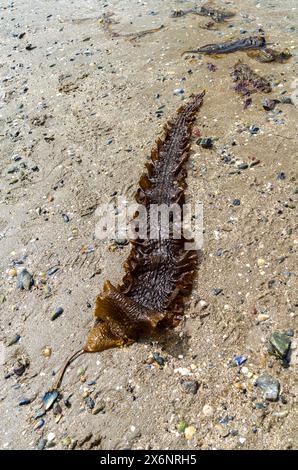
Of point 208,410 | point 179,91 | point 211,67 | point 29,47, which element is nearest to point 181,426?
point 208,410

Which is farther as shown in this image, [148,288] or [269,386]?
[148,288]

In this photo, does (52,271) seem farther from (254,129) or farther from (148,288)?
(254,129)

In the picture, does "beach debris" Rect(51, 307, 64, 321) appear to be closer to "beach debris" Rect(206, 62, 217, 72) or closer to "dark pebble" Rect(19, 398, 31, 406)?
"dark pebble" Rect(19, 398, 31, 406)

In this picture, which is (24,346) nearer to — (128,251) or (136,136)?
(128,251)

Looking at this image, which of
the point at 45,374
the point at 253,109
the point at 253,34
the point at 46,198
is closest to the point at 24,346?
the point at 45,374

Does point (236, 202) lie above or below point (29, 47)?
below

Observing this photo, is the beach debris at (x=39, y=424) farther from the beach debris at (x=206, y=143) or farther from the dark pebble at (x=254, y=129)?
the dark pebble at (x=254, y=129)
